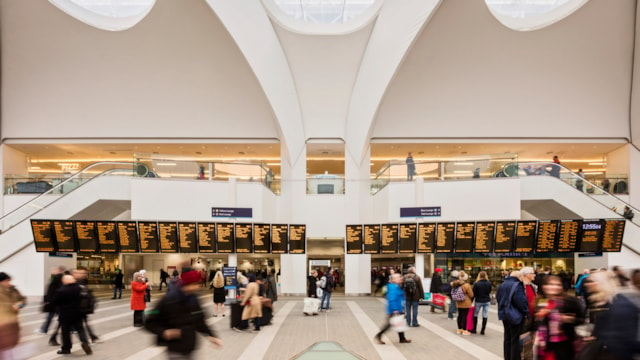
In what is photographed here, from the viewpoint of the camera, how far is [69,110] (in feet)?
93.3

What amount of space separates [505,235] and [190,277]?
16.5 m

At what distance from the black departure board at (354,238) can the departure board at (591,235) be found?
819cm

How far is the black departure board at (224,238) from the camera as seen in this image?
20.5 meters

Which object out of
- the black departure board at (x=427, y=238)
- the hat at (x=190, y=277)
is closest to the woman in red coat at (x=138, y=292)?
the hat at (x=190, y=277)

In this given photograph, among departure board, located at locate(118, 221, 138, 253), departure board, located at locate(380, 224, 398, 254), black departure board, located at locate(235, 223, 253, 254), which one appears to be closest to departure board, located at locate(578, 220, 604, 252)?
departure board, located at locate(380, 224, 398, 254)

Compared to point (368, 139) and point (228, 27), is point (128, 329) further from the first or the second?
point (368, 139)

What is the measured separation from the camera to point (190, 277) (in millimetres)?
5742

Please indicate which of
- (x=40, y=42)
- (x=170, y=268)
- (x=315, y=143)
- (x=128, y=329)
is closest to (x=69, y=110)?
(x=40, y=42)

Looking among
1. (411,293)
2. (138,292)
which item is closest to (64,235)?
(138,292)

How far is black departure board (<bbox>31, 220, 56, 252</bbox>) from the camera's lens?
19.7 meters

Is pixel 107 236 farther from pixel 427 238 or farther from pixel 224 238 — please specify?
pixel 427 238

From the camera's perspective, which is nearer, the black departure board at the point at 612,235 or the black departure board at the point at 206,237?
the black departure board at the point at 612,235

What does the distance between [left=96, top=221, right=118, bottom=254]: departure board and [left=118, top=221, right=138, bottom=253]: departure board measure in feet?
0.60

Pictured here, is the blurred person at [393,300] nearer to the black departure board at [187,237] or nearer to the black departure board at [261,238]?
the black departure board at [261,238]
